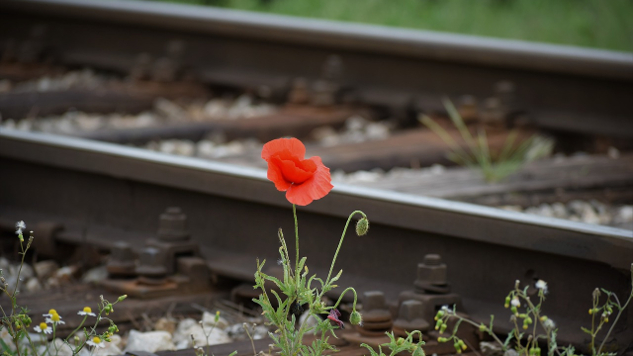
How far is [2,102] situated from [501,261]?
350cm

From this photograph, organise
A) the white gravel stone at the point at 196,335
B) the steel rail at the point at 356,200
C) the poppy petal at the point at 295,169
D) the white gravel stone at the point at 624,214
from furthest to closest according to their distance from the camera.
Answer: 1. the white gravel stone at the point at 624,214
2. the white gravel stone at the point at 196,335
3. the steel rail at the point at 356,200
4. the poppy petal at the point at 295,169

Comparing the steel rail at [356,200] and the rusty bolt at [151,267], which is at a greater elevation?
the steel rail at [356,200]

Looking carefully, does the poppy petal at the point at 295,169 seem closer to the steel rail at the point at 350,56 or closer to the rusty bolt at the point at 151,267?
the rusty bolt at the point at 151,267

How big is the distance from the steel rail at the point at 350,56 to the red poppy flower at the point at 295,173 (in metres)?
3.33

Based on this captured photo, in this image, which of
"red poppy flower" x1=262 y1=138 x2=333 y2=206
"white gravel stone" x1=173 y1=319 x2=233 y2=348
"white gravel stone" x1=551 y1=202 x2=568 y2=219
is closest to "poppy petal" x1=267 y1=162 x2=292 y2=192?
"red poppy flower" x1=262 y1=138 x2=333 y2=206

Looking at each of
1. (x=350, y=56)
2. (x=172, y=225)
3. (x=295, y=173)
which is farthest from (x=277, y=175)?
(x=350, y=56)

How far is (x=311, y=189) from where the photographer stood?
5.86 feet

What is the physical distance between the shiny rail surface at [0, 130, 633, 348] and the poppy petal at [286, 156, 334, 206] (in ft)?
2.94

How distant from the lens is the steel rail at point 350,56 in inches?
197

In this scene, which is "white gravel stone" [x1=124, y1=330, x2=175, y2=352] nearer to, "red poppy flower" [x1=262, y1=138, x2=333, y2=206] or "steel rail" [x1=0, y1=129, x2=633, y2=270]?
"steel rail" [x1=0, y1=129, x2=633, y2=270]

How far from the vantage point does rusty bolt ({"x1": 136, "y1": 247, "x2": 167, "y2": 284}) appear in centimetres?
282

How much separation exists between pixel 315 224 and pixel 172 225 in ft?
1.51

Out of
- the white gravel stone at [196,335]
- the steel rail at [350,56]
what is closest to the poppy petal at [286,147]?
the white gravel stone at [196,335]

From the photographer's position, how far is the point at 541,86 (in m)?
5.17
